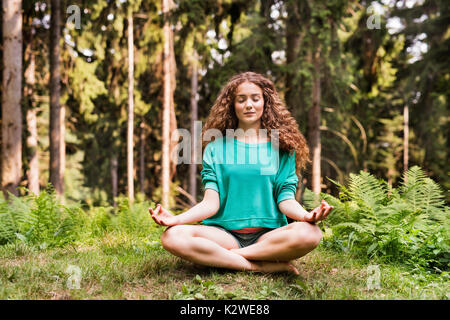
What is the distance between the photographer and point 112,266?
3.18 meters

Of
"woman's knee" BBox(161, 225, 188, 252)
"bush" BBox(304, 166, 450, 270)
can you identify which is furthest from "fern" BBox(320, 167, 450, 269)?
"woman's knee" BBox(161, 225, 188, 252)

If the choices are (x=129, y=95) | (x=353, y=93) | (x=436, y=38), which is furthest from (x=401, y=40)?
(x=129, y=95)

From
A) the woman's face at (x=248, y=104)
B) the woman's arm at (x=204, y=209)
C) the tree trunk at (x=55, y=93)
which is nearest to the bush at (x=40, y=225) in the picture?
the woman's arm at (x=204, y=209)

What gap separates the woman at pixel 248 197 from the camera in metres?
2.88

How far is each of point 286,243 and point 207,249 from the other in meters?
0.59

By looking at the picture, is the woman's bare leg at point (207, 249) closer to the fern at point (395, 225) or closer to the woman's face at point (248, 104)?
the woman's face at point (248, 104)

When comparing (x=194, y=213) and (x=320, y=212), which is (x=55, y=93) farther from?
(x=320, y=212)

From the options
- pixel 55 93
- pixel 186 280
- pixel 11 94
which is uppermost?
pixel 55 93

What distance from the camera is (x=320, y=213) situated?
2627 mm

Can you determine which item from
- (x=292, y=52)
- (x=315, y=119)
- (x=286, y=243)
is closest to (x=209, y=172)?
(x=286, y=243)

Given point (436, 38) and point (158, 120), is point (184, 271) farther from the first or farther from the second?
point (158, 120)

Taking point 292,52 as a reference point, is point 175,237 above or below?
below
